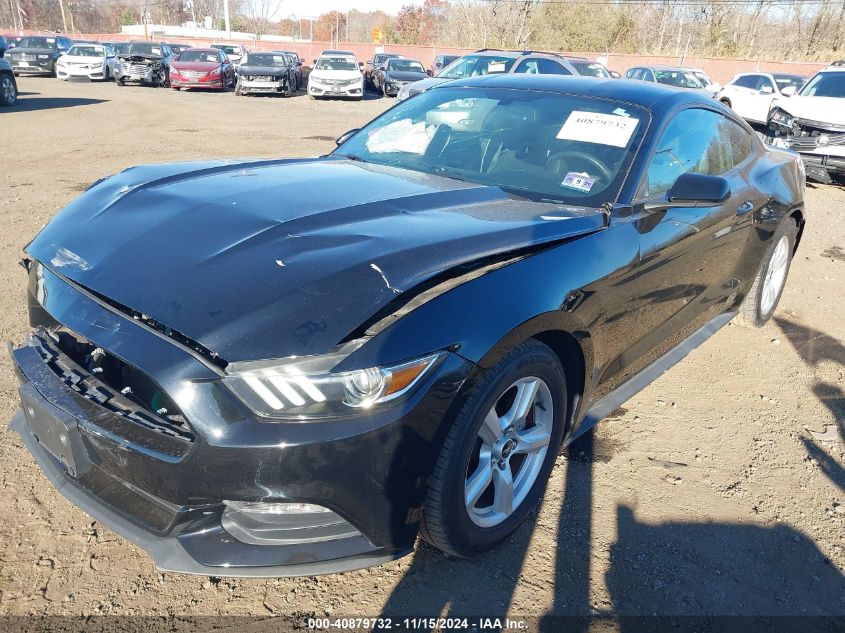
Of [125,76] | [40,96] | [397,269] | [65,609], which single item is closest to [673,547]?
[397,269]

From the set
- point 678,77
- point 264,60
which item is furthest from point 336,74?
point 678,77

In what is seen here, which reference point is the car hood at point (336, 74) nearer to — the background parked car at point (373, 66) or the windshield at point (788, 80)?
the background parked car at point (373, 66)

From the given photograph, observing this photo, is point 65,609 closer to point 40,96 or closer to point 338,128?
point 338,128

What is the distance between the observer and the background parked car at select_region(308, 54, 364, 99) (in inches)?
835

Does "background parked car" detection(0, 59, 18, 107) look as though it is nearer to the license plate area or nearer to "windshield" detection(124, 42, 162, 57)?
"windshield" detection(124, 42, 162, 57)

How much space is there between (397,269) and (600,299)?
954mm

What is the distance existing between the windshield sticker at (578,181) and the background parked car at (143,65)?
78.4 ft

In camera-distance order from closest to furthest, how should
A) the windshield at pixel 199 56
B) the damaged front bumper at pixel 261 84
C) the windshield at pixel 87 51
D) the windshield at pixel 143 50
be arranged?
the damaged front bumper at pixel 261 84
the windshield at pixel 199 56
the windshield at pixel 143 50
the windshield at pixel 87 51

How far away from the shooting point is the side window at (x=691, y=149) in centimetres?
314

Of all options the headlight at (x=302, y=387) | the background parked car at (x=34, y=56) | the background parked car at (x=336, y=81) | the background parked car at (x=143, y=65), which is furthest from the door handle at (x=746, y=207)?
the background parked car at (x=34, y=56)

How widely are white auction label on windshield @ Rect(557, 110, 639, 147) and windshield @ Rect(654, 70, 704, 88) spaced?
1697 centimetres

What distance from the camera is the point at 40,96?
58.9 feet

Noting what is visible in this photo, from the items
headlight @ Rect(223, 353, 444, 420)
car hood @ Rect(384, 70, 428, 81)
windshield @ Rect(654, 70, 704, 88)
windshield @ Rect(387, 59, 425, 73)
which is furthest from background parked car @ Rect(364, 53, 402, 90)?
headlight @ Rect(223, 353, 444, 420)

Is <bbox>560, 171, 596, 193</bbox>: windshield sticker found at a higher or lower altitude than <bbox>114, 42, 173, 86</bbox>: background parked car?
higher
